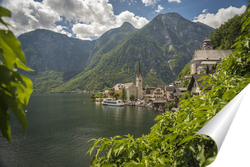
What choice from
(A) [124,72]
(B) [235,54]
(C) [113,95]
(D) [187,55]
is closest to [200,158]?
(B) [235,54]

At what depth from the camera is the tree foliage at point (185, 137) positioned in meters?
1.16

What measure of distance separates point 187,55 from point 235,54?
188550 mm

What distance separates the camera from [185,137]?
4.20 ft

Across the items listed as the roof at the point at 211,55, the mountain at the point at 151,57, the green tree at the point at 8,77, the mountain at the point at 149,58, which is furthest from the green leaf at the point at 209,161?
the mountain at the point at 151,57

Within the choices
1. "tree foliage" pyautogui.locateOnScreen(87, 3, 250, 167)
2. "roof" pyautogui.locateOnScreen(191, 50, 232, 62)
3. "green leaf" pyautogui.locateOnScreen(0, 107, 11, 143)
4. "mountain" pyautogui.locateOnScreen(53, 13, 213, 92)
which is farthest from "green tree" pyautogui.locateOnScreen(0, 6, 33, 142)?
"mountain" pyautogui.locateOnScreen(53, 13, 213, 92)

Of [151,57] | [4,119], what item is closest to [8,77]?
[4,119]

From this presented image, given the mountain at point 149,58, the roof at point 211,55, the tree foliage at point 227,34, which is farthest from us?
the mountain at point 149,58

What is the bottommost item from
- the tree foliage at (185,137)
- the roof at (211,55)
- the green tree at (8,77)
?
the tree foliage at (185,137)

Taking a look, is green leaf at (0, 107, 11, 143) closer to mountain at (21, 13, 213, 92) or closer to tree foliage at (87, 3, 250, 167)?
tree foliage at (87, 3, 250, 167)

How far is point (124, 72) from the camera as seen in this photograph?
501 ft

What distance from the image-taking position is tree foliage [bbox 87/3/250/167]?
3.80 feet

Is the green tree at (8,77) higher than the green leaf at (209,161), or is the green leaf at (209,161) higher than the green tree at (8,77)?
the green tree at (8,77)

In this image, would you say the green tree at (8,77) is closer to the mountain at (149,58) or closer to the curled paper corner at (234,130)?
the curled paper corner at (234,130)

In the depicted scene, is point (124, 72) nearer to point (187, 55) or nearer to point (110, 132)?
point (187, 55)
